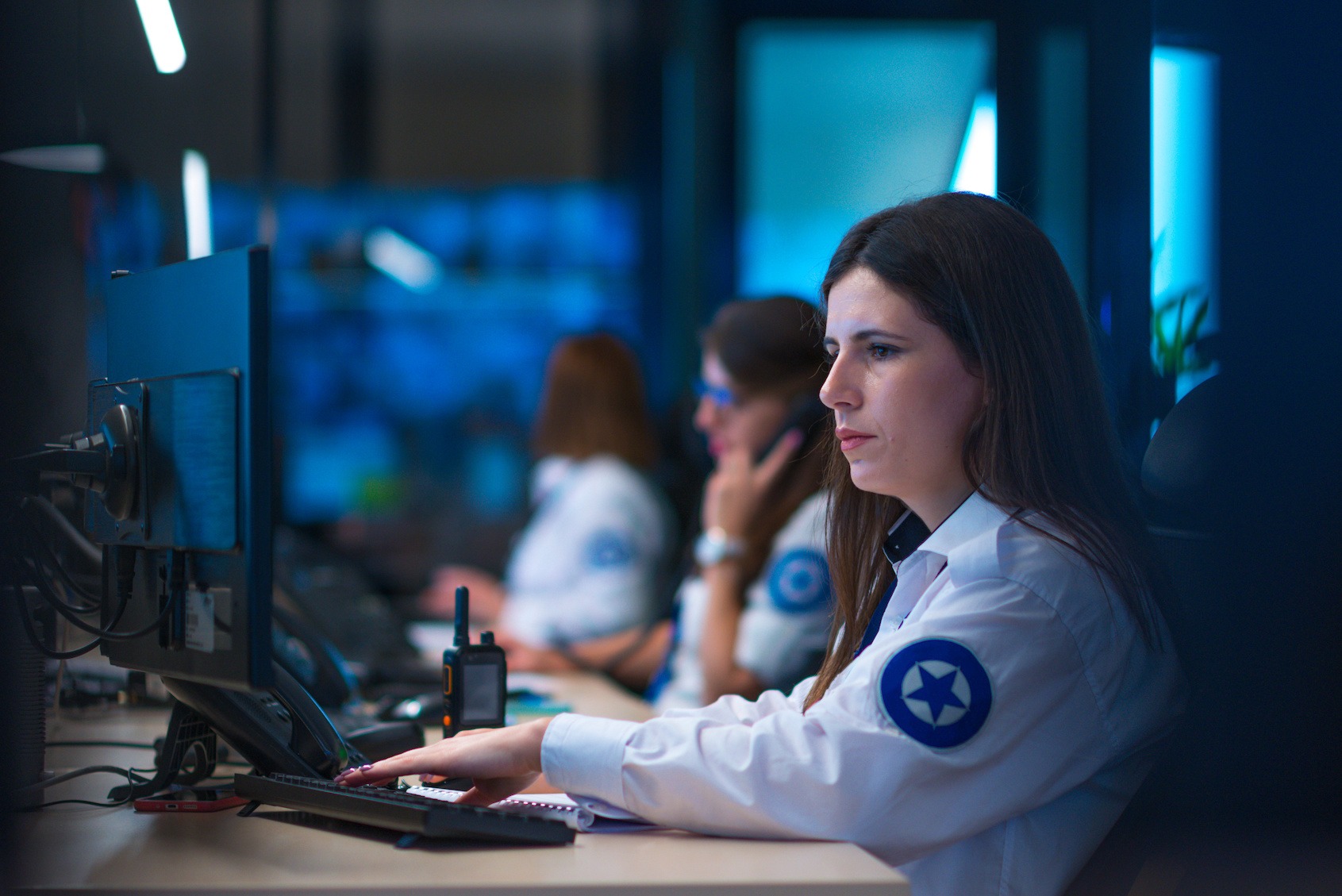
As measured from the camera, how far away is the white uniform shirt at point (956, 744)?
0.99m

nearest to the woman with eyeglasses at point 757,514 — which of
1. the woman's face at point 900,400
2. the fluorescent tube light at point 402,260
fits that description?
the woman's face at point 900,400

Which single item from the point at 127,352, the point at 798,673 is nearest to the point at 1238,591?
the point at 798,673

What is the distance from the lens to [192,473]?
40.7 inches

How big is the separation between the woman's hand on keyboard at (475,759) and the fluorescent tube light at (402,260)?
4020 millimetres

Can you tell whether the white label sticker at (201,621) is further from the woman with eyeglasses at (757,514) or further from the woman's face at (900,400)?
the woman with eyeglasses at (757,514)

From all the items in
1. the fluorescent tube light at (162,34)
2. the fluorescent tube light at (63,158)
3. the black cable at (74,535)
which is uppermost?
the fluorescent tube light at (162,34)

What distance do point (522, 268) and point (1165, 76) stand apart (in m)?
3.82

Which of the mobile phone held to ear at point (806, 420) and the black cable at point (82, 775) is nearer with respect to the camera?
the black cable at point (82, 775)

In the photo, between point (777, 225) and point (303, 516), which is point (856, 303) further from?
point (303, 516)

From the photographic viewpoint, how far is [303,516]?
475 cm

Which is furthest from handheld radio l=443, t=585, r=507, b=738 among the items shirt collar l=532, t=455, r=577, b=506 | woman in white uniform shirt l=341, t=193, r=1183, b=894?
shirt collar l=532, t=455, r=577, b=506

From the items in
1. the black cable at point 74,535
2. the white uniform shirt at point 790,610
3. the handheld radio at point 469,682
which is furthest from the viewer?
the white uniform shirt at point 790,610

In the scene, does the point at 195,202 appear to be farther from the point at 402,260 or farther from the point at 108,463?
the point at 402,260

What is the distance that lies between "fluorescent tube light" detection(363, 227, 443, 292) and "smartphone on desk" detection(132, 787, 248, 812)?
12.9 feet
